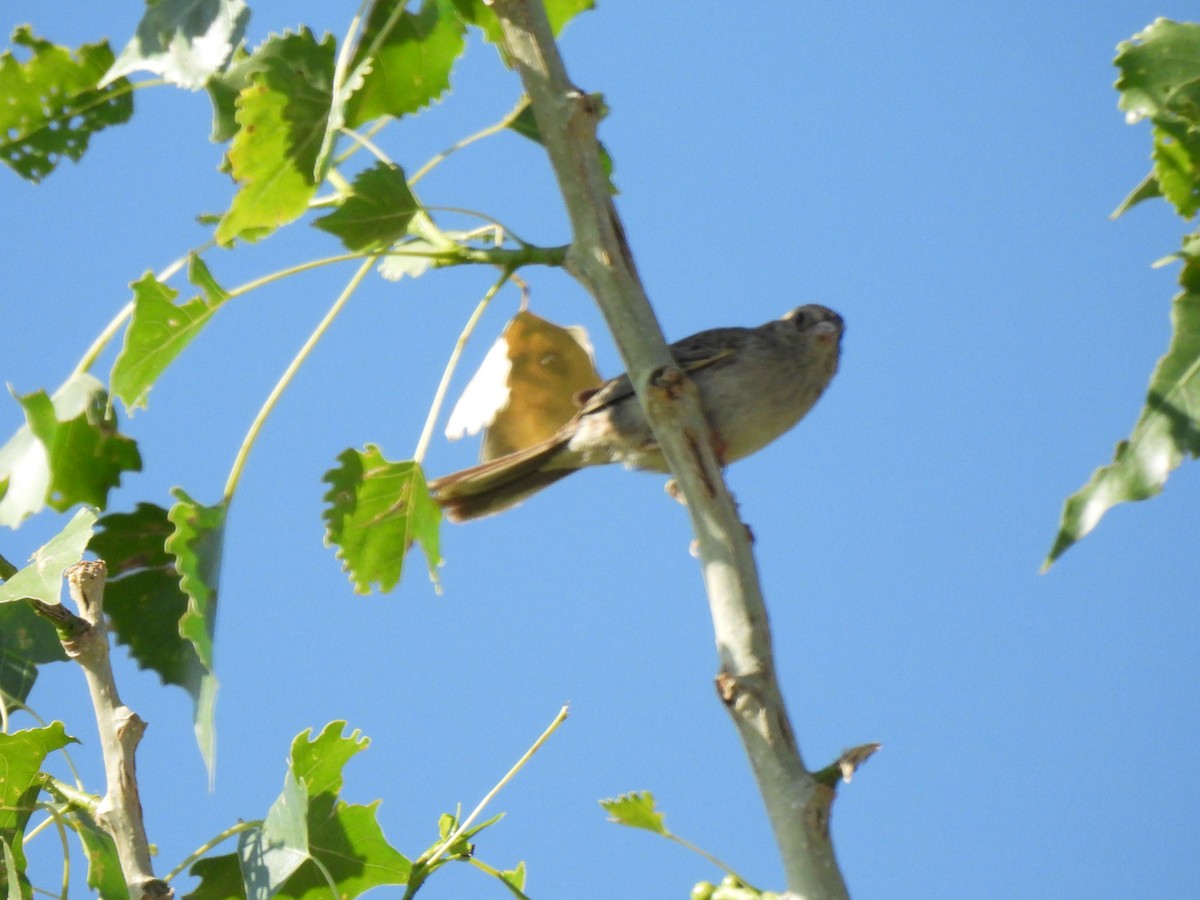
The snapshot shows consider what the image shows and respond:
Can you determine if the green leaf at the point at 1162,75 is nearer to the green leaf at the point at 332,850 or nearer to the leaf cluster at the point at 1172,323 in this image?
the leaf cluster at the point at 1172,323

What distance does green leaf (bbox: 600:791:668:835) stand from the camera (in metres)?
1.98

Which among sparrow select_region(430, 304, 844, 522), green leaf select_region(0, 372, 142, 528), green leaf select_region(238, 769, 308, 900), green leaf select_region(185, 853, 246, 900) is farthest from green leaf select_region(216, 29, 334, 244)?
sparrow select_region(430, 304, 844, 522)

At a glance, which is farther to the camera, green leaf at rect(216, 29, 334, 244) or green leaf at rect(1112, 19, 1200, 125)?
green leaf at rect(216, 29, 334, 244)

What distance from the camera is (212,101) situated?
2.42 metres

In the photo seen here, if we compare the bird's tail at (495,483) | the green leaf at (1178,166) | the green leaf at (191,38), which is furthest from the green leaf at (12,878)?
the bird's tail at (495,483)

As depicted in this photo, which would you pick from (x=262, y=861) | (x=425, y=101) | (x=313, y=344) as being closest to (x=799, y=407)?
(x=425, y=101)

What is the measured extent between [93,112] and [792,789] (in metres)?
2.15

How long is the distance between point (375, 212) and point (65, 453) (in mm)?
688

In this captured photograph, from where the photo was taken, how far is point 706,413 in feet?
12.9

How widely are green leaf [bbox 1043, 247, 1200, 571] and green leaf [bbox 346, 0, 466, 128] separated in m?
1.46

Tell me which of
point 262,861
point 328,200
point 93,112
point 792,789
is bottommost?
point 792,789

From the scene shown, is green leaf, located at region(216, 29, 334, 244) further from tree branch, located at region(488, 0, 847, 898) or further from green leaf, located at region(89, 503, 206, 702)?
green leaf, located at region(89, 503, 206, 702)

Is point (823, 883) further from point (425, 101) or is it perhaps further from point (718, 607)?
point (425, 101)

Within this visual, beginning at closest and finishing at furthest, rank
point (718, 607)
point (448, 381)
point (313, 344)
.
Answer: point (718, 607) → point (313, 344) → point (448, 381)
